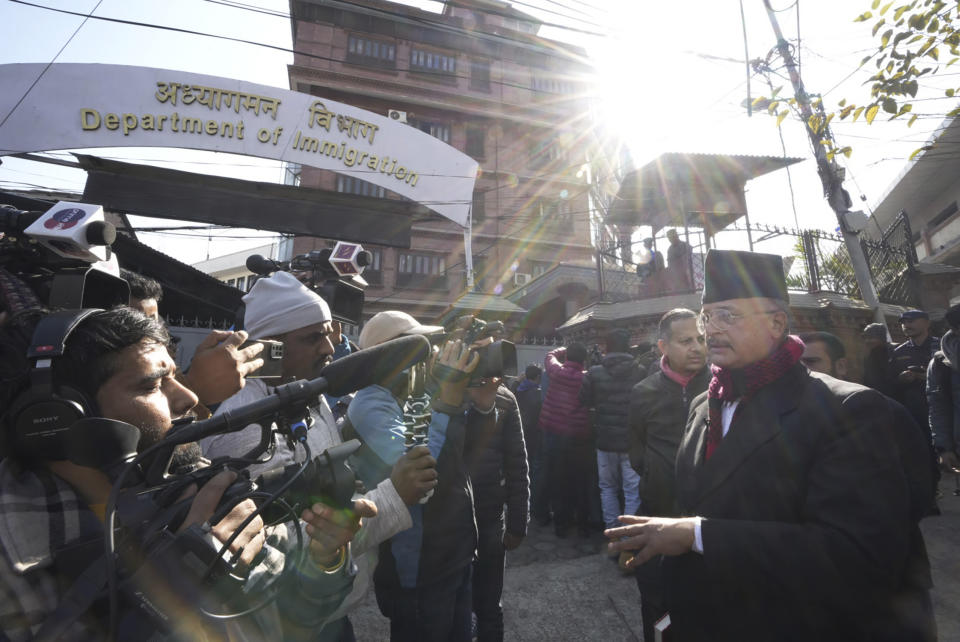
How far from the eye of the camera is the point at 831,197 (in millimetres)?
8242

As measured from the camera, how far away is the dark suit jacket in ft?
4.59

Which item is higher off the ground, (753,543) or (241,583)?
(241,583)

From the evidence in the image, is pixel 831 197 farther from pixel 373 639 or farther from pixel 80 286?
pixel 80 286

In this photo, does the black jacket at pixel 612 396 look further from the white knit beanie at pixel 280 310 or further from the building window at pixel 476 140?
the building window at pixel 476 140

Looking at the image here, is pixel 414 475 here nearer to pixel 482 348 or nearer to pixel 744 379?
pixel 482 348

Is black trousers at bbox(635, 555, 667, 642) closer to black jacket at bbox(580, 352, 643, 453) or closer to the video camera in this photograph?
black jacket at bbox(580, 352, 643, 453)

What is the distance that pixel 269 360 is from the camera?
162cm

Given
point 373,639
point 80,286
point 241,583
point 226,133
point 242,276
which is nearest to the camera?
point 241,583

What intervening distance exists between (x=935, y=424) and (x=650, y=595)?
3.68 meters

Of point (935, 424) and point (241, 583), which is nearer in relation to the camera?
point (241, 583)

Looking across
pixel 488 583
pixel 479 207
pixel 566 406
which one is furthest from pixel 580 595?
pixel 479 207

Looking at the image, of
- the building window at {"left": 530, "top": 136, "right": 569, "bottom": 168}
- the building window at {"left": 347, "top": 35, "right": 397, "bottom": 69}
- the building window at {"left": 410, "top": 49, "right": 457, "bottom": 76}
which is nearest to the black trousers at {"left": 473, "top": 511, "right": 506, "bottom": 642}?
the building window at {"left": 530, "top": 136, "right": 569, "bottom": 168}

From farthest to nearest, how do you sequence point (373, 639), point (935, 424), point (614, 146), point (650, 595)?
Answer: point (614, 146)
point (935, 424)
point (373, 639)
point (650, 595)

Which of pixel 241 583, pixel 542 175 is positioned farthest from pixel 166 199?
pixel 542 175
